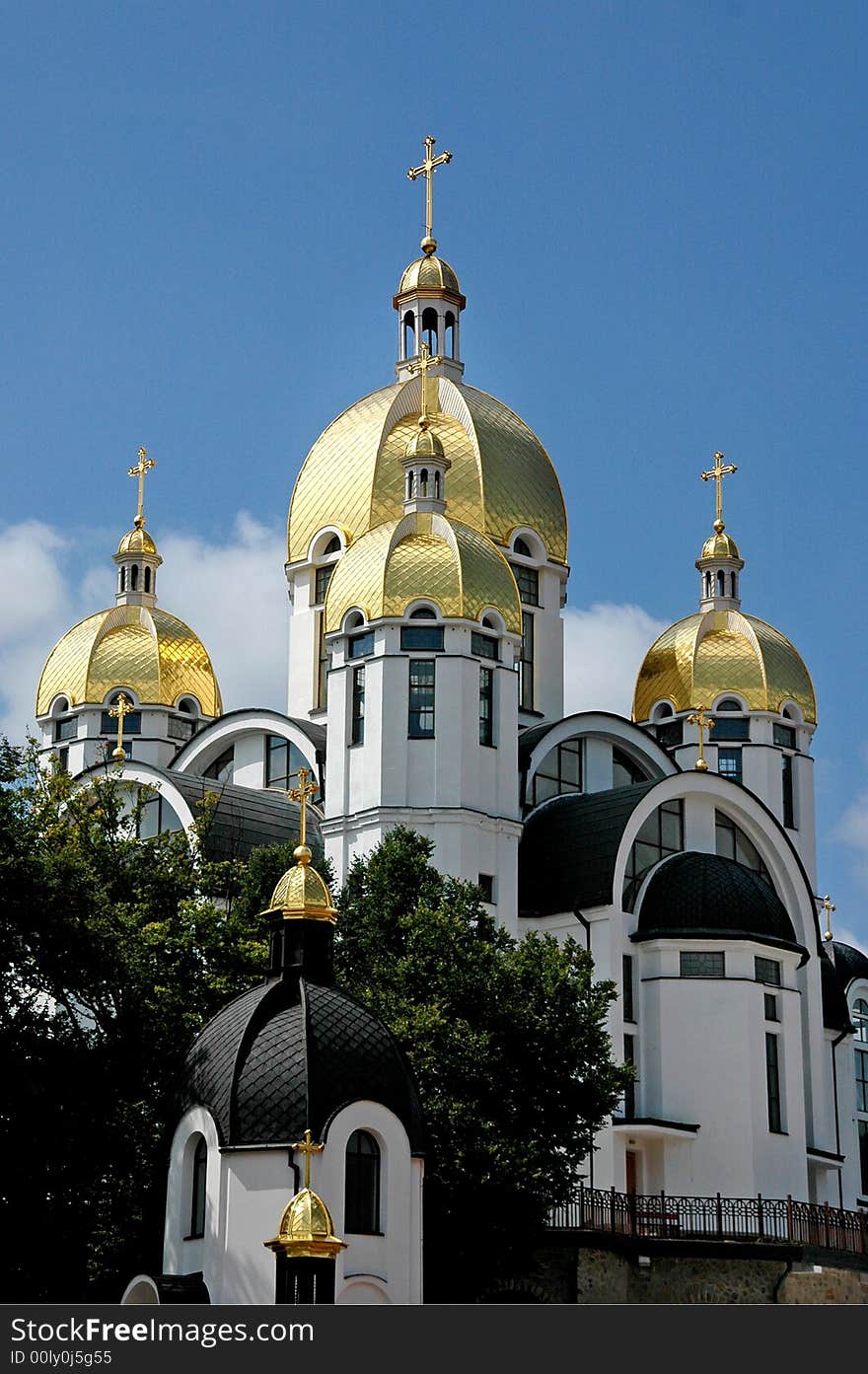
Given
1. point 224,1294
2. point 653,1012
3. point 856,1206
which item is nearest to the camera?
point 224,1294

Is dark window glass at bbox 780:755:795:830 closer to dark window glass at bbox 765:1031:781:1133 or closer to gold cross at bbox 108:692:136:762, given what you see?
dark window glass at bbox 765:1031:781:1133

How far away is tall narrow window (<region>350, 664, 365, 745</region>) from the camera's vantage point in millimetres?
36375

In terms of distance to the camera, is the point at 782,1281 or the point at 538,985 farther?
the point at 782,1281

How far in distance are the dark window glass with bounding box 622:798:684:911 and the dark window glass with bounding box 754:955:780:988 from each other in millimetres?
2225

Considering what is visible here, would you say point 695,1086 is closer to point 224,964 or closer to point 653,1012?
point 653,1012

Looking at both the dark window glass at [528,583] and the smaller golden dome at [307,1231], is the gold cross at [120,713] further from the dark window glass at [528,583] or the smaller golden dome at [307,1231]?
the smaller golden dome at [307,1231]

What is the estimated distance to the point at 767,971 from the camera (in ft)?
118

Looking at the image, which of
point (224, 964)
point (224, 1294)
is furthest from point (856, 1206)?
point (224, 1294)

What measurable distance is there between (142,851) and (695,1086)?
374 inches

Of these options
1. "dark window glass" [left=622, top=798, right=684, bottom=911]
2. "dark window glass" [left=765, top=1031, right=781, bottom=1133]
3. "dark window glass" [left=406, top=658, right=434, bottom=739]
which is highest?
"dark window glass" [left=406, top=658, right=434, bottom=739]

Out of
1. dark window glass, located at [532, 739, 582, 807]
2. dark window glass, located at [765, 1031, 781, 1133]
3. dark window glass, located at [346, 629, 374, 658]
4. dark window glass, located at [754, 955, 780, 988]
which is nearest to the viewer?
dark window glass, located at [765, 1031, 781, 1133]

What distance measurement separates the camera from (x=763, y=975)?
1411 inches

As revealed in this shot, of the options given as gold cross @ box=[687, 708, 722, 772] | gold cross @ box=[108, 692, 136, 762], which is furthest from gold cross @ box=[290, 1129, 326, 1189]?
gold cross @ box=[687, 708, 722, 772]

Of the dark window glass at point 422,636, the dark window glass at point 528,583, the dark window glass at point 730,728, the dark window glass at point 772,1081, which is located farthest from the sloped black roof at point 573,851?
the dark window glass at point 730,728
